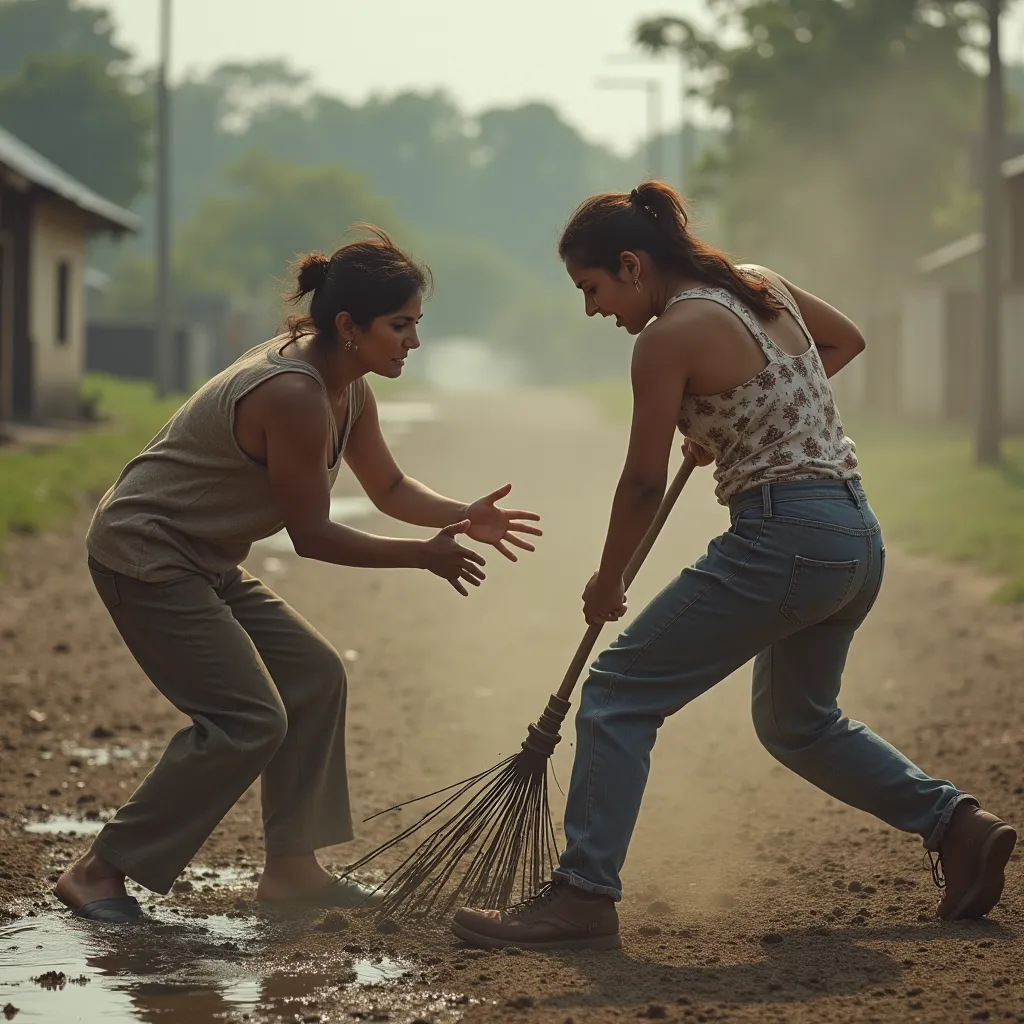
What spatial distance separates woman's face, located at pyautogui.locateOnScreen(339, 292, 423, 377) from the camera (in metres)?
4.22

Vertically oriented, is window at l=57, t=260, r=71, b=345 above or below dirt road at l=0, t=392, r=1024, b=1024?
above

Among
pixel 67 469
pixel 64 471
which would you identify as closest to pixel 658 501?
pixel 64 471

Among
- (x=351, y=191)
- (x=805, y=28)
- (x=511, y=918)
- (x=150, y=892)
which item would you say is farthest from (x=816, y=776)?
(x=351, y=191)

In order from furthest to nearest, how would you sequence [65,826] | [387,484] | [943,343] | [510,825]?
[943,343] < [65,826] < [387,484] < [510,825]

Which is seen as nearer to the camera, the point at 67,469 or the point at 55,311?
the point at 67,469

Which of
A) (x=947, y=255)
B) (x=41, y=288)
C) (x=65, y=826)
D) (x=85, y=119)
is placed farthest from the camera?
(x=85, y=119)

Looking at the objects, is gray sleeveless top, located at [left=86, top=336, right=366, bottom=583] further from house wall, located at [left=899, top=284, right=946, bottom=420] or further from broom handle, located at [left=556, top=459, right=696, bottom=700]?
house wall, located at [left=899, top=284, right=946, bottom=420]

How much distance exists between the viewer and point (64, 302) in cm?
2367

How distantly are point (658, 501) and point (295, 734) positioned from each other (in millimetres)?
1289

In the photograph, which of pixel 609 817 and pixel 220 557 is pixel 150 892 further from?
pixel 609 817

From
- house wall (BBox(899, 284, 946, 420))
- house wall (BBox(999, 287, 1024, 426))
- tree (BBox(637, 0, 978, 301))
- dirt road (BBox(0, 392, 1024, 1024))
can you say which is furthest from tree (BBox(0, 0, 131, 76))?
dirt road (BBox(0, 392, 1024, 1024))

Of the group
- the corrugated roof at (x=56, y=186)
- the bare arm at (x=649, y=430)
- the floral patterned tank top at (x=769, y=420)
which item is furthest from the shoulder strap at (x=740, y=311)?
the corrugated roof at (x=56, y=186)

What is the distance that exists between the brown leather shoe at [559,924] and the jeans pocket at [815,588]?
80 cm

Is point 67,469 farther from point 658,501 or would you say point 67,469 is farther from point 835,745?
point 658,501
